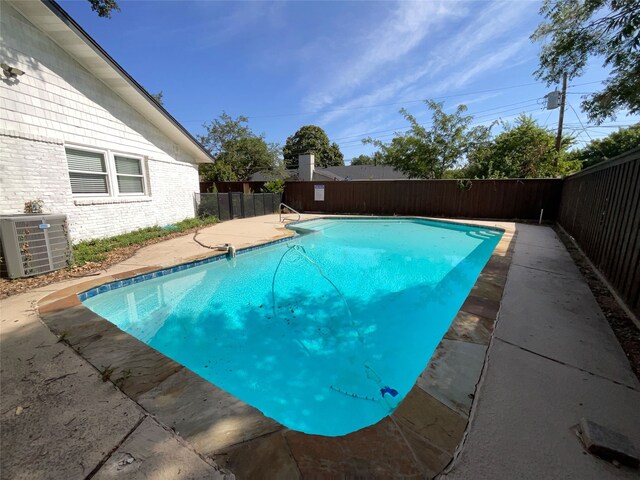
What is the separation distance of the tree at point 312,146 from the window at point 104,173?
33995 millimetres

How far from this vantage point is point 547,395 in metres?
1.69

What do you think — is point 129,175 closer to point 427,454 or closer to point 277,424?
point 277,424

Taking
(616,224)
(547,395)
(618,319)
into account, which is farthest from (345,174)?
(547,395)

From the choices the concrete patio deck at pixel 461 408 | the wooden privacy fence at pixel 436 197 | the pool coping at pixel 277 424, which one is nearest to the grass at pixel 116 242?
the concrete patio deck at pixel 461 408

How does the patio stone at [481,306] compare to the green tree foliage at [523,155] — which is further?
the green tree foliage at [523,155]

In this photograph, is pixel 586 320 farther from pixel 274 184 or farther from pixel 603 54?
pixel 274 184

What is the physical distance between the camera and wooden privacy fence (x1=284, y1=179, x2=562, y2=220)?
10773mm

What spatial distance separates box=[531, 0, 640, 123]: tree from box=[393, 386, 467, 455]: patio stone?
5654mm

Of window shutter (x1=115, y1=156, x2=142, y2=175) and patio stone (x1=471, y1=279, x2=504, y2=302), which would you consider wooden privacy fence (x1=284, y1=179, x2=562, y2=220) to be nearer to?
window shutter (x1=115, y1=156, x2=142, y2=175)

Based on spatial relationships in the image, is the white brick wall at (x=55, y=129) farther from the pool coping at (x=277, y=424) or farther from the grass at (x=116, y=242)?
the pool coping at (x=277, y=424)

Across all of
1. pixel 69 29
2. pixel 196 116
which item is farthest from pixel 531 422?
pixel 196 116

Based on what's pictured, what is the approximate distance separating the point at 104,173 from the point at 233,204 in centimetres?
492

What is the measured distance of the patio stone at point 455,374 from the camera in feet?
5.44

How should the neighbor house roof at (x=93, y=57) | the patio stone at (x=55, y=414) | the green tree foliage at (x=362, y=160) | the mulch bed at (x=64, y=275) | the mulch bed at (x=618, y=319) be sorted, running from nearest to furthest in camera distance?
the patio stone at (x=55, y=414)
the mulch bed at (x=618, y=319)
the mulch bed at (x=64, y=275)
the neighbor house roof at (x=93, y=57)
the green tree foliage at (x=362, y=160)
